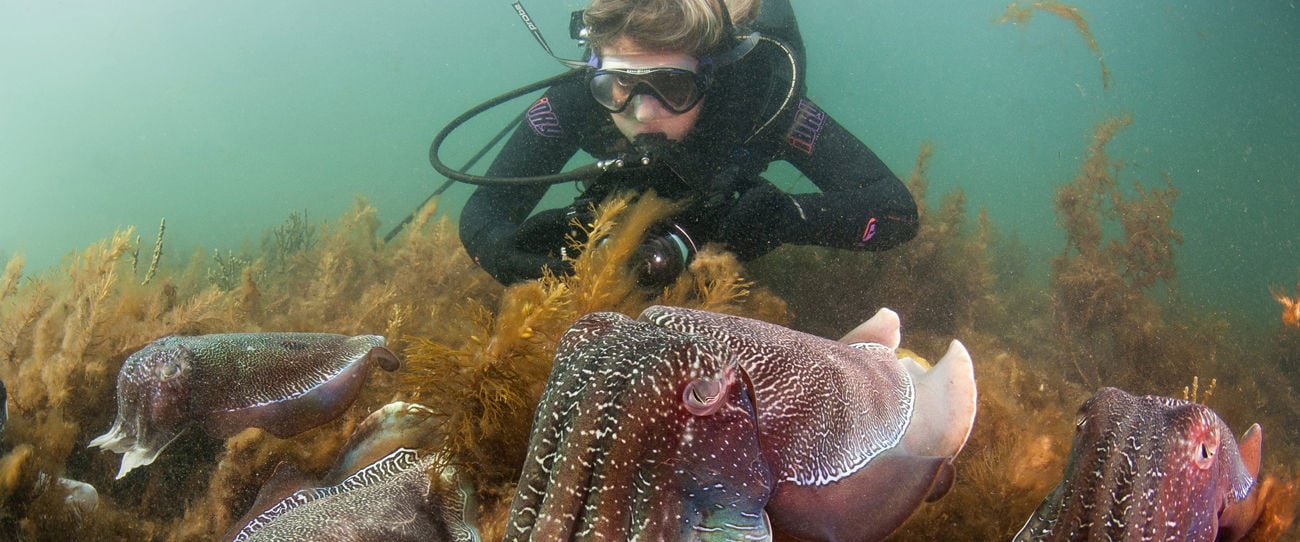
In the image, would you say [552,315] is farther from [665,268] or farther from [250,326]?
[250,326]

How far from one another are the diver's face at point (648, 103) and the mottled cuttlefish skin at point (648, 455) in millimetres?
3831

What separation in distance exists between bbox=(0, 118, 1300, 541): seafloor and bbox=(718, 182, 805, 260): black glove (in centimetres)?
28

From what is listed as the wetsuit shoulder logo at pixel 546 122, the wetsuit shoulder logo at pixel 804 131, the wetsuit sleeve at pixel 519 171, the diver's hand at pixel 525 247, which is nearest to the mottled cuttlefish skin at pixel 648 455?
the diver's hand at pixel 525 247

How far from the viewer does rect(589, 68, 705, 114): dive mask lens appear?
4852 mm

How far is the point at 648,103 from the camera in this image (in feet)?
16.2

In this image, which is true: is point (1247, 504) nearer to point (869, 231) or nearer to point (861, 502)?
point (861, 502)

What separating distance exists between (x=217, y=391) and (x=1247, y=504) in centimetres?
403

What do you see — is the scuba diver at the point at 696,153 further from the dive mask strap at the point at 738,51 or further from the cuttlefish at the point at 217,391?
the cuttlefish at the point at 217,391

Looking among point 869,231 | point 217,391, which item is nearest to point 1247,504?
point 869,231

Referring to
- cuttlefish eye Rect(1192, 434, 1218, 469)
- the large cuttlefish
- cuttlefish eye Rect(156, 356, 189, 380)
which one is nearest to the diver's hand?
cuttlefish eye Rect(156, 356, 189, 380)

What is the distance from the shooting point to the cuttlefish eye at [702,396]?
1.31m

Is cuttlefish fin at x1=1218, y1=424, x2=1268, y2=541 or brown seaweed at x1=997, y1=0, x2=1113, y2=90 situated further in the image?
brown seaweed at x1=997, y1=0, x2=1113, y2=90

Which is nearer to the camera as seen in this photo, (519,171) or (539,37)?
(519,171)

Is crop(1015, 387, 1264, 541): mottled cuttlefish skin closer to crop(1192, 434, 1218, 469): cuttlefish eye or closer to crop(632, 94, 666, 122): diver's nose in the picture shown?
crop(1192, 434, 1218, 469): cuttlefish eye
